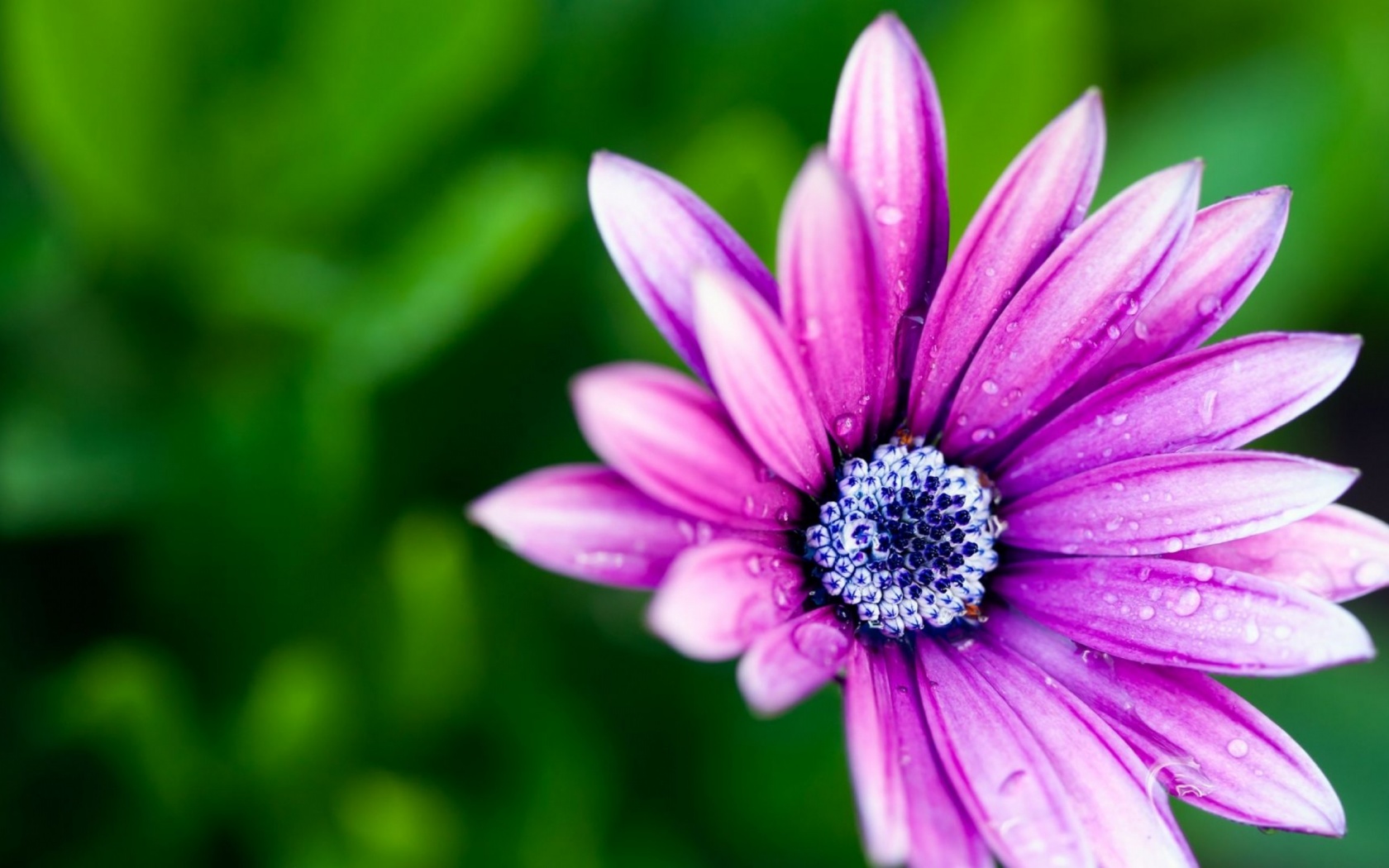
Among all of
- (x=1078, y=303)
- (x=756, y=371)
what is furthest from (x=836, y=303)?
(x=1078, y=303)

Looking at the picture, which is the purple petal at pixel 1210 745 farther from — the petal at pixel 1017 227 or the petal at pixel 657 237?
the petal at pixel 657 237

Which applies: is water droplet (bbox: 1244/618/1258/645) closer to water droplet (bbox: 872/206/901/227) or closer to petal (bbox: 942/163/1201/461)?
petal (bbox: 942/163/1201/461)

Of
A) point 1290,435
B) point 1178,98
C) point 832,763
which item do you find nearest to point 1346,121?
point 1178,98

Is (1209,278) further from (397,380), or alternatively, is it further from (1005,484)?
(397,380)

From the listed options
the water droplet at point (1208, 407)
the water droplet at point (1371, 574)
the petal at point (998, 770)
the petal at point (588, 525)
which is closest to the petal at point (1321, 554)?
the water droplet at point (1371, 574)

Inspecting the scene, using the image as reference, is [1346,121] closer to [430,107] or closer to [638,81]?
[638,81]

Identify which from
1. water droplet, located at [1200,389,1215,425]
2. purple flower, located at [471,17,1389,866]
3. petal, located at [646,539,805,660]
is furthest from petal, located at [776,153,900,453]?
water droplet, located at [1200,389,1215,425]

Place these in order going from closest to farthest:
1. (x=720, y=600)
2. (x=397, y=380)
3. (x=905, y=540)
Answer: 1. (x=720, y=600)
2. (x=905, y=540)
3. (x=397, y=380)
